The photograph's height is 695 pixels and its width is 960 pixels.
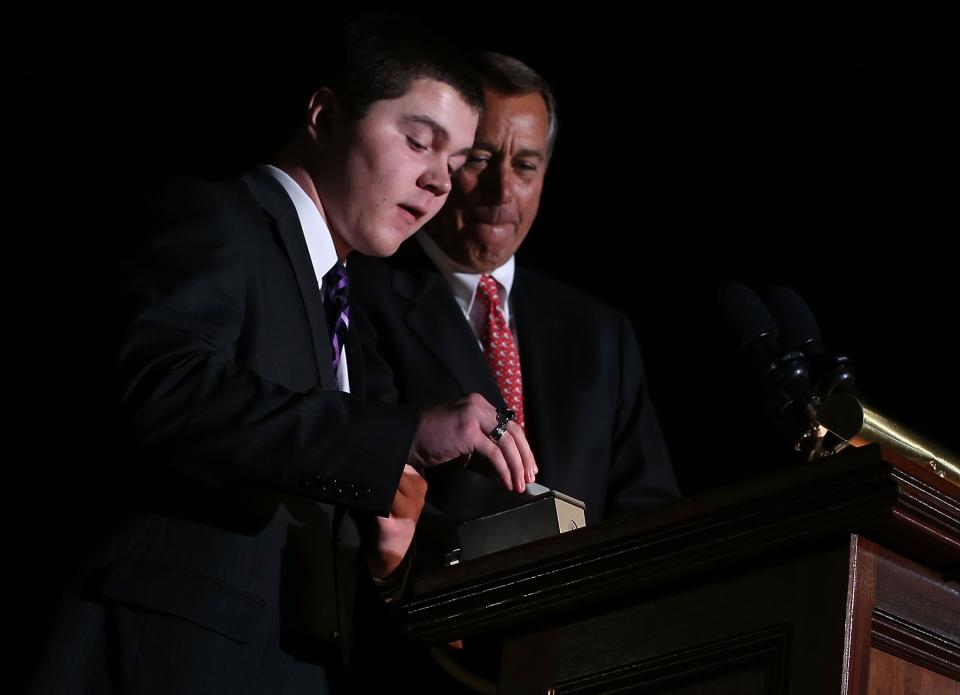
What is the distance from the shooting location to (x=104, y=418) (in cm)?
160

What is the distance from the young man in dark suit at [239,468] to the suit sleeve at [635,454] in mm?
812

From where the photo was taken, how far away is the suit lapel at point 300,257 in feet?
5.85

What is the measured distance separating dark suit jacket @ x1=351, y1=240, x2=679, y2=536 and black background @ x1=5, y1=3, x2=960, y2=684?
17.9 inches

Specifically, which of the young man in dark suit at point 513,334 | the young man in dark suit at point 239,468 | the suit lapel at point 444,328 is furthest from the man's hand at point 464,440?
the suit lapel at point 444,328

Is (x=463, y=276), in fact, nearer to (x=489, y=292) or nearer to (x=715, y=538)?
(x=489, y=292)

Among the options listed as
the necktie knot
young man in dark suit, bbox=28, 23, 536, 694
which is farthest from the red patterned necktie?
young man in dark suit, bbox=28, 23, 536, 694

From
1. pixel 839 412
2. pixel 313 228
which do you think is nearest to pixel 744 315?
pixel 839 412

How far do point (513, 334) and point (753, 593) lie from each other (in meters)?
1.45

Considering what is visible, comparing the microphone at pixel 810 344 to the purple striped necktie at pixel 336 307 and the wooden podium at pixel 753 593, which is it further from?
the purple striped necktie at pixel 336 307

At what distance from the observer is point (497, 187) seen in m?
2.79

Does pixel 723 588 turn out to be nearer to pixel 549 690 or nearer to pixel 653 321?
pixel 549 690

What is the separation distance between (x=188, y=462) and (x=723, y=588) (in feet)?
1.92

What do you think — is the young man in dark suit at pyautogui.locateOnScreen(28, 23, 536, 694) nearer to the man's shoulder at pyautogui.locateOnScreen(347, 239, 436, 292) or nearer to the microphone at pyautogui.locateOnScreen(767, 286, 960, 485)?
the microphone at pyautogui.locateOnScreen(767, 286, 960, 485)

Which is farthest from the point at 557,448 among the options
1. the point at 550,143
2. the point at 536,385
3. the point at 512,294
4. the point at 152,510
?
the point at 152,510
